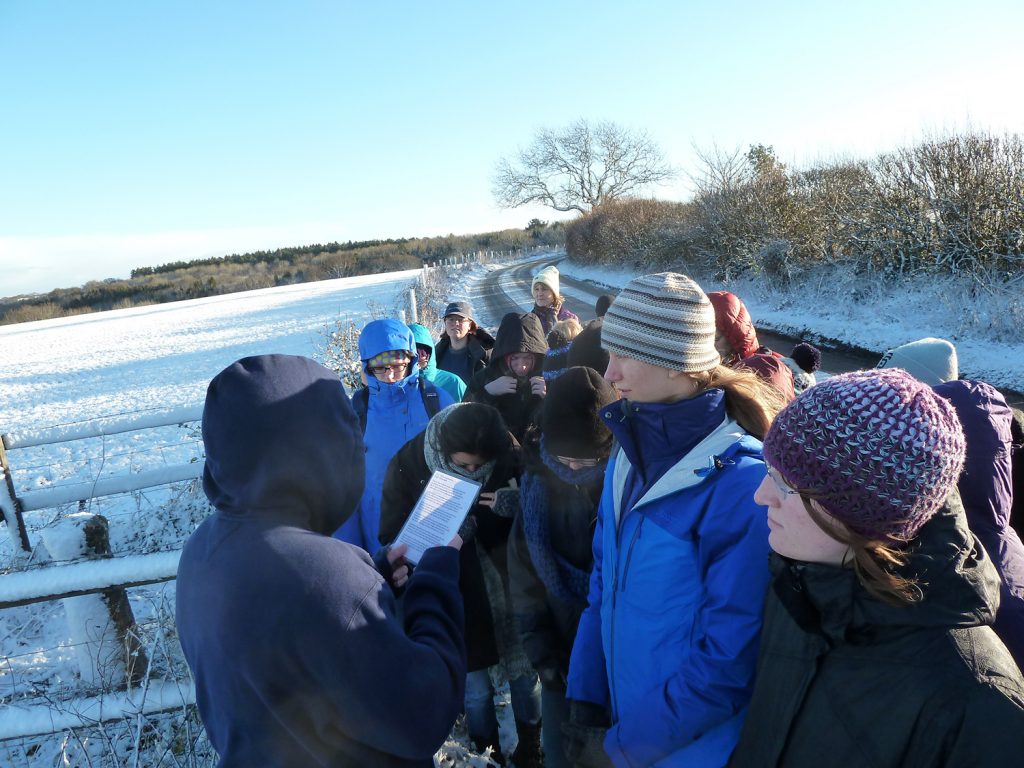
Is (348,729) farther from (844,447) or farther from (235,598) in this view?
(844,447)

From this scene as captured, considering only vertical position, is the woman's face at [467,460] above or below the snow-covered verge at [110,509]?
above

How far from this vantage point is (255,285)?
47.7 metres

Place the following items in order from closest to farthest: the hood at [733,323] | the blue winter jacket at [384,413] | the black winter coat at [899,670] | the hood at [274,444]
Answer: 1. the black winter coat at [899,670]
2. the hood at [274,444]
3. the hood at [733,323]
4. the blue winter jacket at [384,413]

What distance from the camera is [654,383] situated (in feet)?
5.68

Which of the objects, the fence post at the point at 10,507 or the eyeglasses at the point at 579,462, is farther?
the fence post at the point at 10,507

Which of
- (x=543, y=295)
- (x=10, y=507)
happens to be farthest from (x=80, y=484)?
(x=543, y=295)

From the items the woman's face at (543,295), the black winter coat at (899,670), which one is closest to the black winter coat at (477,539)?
the black winter coat at (899,670)

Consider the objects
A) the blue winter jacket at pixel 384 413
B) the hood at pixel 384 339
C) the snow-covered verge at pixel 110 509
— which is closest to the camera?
the snow-covered verge at pixel 110 509

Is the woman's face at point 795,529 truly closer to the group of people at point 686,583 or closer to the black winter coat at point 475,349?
the group of people at point 686,583

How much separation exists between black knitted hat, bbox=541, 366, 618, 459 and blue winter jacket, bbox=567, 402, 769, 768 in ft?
1.48

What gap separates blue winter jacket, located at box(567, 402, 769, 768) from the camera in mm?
1371

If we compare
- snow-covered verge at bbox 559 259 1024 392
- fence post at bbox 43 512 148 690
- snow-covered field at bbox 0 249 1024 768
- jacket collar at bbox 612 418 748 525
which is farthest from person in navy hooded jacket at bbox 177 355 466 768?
snow-covered verge at bbox 559 259 1024 392

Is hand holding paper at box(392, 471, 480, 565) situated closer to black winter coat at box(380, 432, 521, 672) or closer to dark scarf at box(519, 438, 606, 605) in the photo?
dark scarf at box(519, 438, 606, 605)

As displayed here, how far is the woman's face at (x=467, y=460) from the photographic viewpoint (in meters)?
2.40
